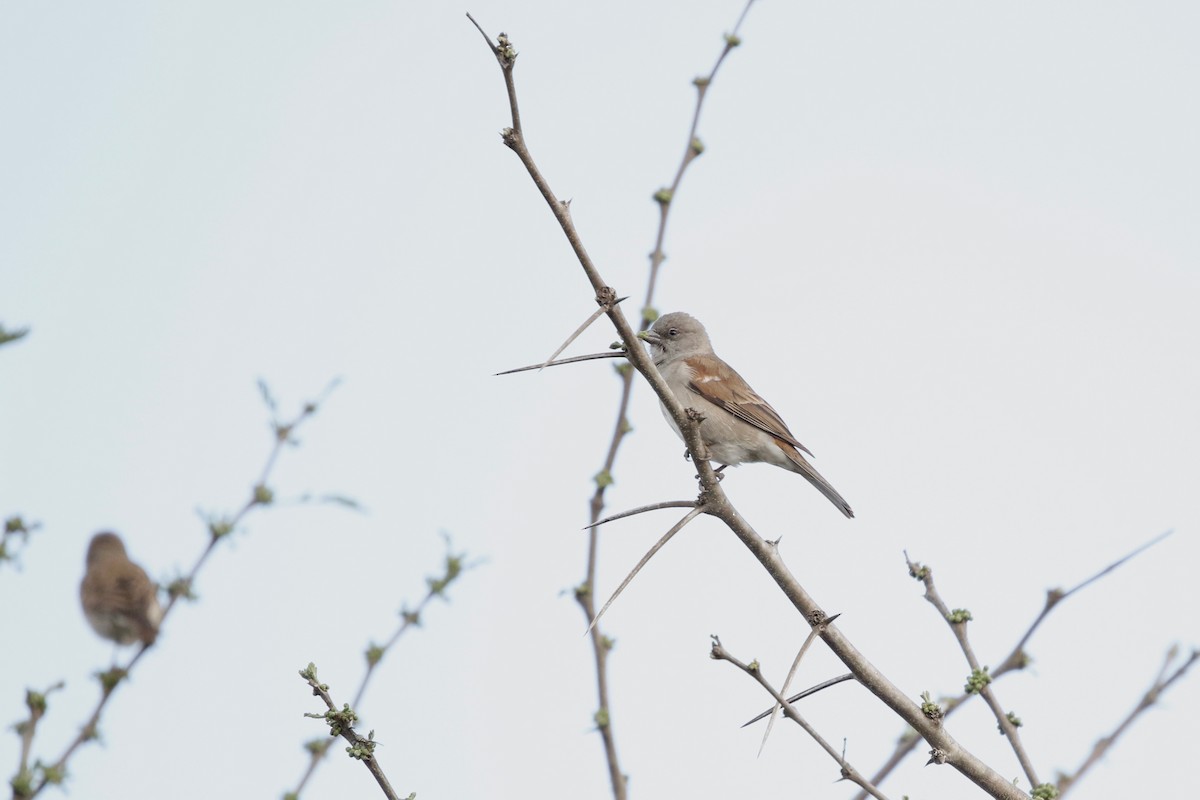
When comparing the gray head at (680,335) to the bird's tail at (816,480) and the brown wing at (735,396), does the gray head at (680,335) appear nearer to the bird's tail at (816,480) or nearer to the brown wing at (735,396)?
the brown wing at (735,396)

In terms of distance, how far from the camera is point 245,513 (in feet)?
18.9

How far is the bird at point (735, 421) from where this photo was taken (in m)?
7.62

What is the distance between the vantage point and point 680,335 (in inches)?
349

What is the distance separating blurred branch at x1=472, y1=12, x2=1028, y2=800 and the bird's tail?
427 centimetres

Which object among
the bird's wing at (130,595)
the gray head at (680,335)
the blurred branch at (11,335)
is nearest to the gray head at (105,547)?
the bird's wing at (130,595)

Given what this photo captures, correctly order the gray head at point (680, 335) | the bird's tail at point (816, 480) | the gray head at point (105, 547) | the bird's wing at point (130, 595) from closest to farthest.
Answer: the bird's tail at point (816, 480) < the gray head at point (680, 335) < the bird's wing at point (130, 595) < the gray head at point (105, 547)

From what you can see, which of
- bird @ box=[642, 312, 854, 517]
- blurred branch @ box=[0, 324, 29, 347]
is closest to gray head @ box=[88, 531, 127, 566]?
bird @ box=[642, 312, 854, 517]

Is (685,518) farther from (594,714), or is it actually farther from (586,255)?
(594,714)

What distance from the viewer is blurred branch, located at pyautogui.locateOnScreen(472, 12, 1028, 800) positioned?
2.68 metres

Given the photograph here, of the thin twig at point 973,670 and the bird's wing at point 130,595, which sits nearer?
the thin twig at point 973,670

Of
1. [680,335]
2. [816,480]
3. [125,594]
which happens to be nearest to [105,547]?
[125,594]

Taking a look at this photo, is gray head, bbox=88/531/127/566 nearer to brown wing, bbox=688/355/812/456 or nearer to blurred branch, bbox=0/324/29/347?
brown wing, bbox=688/355/812/456

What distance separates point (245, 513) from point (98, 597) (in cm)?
442

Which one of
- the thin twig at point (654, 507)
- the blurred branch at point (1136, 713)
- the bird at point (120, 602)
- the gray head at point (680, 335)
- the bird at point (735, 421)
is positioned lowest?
the blurred branch at point (1136, 713)
